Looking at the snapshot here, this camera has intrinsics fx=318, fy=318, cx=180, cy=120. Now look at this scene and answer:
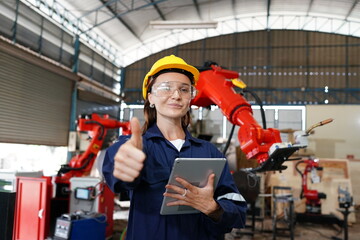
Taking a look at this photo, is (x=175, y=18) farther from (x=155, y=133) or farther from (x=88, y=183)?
(x=155, y=133)

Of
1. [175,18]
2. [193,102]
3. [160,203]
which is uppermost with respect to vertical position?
[175,18]

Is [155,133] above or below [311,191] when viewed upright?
above

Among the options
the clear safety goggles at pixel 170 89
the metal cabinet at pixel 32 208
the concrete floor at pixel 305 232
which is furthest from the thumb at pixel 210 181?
the concrete floor at pixel 305 232

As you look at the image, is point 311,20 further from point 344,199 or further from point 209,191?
point 209,191

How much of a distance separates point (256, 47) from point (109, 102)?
8.15 metres

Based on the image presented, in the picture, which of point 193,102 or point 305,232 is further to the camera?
point 305,232

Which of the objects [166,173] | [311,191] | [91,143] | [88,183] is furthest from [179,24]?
[166,173]

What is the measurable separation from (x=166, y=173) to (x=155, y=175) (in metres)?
0.05

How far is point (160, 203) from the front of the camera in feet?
4.91

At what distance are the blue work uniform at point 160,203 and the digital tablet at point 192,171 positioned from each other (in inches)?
2.9

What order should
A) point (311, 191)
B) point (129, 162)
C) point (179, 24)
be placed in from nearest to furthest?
point (129, 162) → point (311, 191) → point (179, 24)

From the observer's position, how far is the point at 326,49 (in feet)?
53.3

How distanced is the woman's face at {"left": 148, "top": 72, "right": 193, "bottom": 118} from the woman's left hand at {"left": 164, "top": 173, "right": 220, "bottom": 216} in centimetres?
42

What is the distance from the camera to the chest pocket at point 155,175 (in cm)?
148
